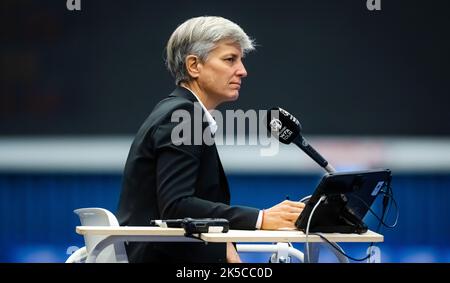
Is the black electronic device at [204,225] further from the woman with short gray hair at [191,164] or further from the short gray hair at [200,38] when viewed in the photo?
the short gray hair at [200,38]

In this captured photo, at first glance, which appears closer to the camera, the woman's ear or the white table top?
the white table top

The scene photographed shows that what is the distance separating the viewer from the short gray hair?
11.8 ft

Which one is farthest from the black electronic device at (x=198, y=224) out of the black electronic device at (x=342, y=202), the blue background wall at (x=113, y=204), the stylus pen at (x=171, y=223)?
the blue background wall at (x=113, y=204)

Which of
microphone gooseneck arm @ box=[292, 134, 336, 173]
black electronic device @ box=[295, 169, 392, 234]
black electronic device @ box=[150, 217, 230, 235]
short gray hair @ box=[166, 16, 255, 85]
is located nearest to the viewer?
black electronic device @ box=[150, 217, 230, 235]

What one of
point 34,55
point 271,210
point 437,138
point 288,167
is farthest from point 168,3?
point 271,210

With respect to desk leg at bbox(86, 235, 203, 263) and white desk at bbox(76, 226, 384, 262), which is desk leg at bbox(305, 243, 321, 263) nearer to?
white desk at bbox(76, 226, 384, 262)

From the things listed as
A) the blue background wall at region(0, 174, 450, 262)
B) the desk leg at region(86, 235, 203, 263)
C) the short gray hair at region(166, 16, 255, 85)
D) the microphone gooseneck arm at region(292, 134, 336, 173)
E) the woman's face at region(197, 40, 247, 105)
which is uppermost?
the short gray hair at region(166, 16, 255, 85)

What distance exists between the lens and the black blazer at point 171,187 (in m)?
3.27

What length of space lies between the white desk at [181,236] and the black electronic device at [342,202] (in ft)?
0.22

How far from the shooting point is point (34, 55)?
17.8ft

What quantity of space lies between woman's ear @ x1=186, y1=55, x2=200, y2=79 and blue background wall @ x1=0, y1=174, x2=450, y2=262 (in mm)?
1921

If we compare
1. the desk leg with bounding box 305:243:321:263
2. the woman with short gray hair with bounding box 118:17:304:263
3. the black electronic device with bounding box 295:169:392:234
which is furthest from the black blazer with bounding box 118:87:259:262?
the desk leg with bounding box 305:243:321:263

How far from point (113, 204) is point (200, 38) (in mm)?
2154
